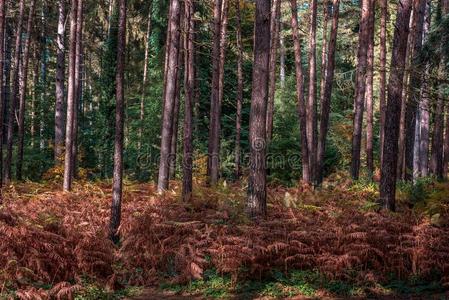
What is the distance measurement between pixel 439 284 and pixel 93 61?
129ft

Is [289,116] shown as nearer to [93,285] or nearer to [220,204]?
[220,204]

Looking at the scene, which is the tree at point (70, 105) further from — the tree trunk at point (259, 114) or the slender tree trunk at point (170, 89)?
the tree trunk at point (259, 114)

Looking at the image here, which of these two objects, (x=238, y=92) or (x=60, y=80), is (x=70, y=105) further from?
(x=238, y=92)

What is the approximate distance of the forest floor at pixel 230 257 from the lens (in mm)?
7801

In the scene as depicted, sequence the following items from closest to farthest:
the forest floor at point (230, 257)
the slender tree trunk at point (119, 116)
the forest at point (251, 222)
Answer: the forest floor at point (230, 257), the forest at point (251, 222), the slender tree trunk at point (119, 116)

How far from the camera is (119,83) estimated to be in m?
10.0

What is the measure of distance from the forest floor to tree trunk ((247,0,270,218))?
0.61m

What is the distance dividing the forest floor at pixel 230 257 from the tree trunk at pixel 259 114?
61cm

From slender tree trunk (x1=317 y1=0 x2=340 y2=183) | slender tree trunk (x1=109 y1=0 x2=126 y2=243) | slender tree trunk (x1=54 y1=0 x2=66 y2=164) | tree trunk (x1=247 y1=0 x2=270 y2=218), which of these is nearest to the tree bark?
slender tree trunk (x1=317 y1=0 x2=340 y2=183)

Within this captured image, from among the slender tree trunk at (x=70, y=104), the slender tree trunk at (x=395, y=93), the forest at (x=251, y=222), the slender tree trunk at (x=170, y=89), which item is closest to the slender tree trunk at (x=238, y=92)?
the forest at (x=251, y=222)

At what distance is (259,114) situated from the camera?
34.4 ft

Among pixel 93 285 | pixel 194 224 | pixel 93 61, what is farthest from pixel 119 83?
pixel 93 61

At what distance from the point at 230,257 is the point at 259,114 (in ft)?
11.4

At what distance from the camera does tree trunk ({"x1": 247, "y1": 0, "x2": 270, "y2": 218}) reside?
1027 cm
